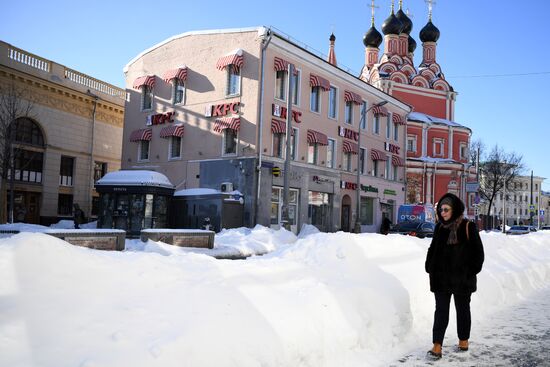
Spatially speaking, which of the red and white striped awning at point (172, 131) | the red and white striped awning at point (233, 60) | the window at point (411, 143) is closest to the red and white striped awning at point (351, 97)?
the red and white striped awning at point (233, 60)

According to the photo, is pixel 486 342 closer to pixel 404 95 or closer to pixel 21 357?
pixel 21 357

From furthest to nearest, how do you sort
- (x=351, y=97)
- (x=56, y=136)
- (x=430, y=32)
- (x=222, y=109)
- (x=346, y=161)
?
(x=430, y=32) < (x=346, y=161) < (x=351, y=97) < (x=56, y=136) < (x=222, y=109)

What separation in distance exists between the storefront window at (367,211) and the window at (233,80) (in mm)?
13467

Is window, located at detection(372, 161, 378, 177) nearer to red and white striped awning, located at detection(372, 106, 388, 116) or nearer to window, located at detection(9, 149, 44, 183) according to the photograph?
red and white striped awning, located at detection(372, 106, 388, 116)

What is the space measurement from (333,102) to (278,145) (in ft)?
21.0

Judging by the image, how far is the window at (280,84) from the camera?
2631cm

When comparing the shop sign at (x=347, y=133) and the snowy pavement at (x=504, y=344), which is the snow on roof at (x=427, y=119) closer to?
the shop sign at (x=347, y=133)

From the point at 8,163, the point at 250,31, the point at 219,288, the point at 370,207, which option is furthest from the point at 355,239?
the point at 370,207

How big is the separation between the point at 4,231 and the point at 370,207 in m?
26.3

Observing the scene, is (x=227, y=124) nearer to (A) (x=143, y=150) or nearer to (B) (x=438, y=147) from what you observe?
(A) (x=143, y=150)

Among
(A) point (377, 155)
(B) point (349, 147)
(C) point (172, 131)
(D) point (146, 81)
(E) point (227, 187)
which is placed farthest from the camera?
(A) point (377, 155)

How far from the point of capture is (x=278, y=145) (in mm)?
26375

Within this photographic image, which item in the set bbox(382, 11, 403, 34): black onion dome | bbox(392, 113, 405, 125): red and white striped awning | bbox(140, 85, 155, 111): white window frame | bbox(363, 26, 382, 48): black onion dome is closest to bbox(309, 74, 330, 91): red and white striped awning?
bbox(140, 85, 155, 111): white window frame

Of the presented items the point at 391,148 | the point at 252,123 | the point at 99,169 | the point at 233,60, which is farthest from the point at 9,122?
the point at 391,148
